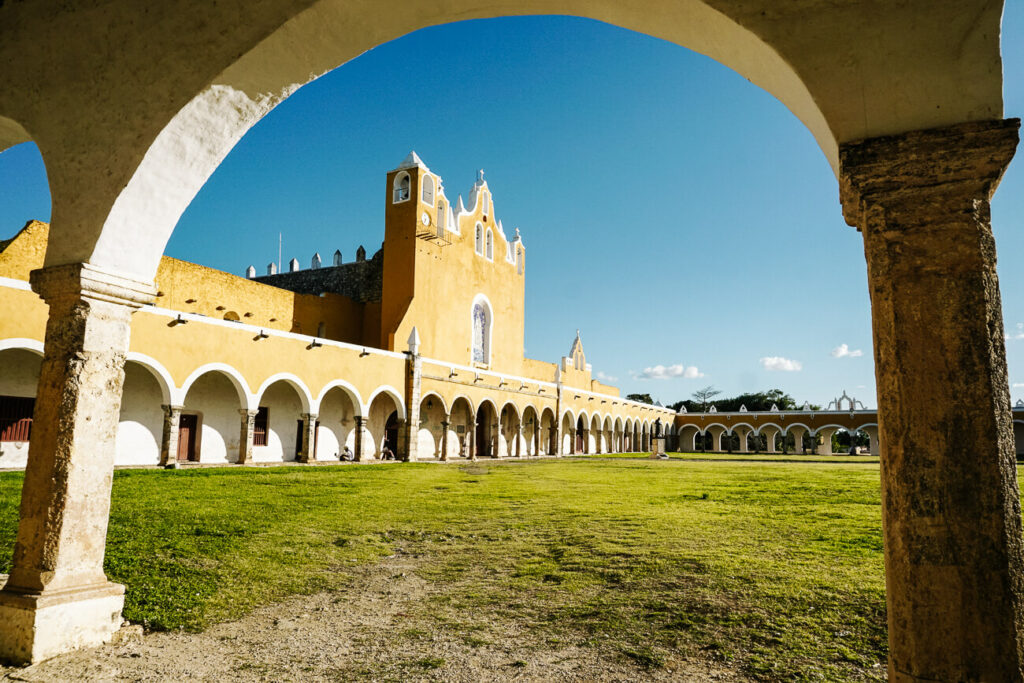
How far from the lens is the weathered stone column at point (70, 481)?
3.35 metres

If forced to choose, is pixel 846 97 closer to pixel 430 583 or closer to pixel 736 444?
pixel 430 583

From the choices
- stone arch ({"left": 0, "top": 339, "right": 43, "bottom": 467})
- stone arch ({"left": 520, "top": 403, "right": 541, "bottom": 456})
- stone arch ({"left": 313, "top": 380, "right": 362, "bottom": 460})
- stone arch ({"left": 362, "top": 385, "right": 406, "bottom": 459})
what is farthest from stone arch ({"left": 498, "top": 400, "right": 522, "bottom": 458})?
stone arch ({"left": 0, "top": 339, "right": 43, "bottom": 467})

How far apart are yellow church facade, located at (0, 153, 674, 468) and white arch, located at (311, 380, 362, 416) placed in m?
0.05

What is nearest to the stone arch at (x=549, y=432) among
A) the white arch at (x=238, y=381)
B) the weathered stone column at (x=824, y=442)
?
the white arch at (x=238, y=381)

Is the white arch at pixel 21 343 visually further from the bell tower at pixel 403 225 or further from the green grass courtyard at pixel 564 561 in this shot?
the bell tower at pixel 403 225

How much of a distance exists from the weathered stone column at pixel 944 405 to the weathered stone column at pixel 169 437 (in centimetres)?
1521

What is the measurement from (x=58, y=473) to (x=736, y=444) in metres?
55.5

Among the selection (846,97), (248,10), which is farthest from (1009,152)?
(248,10)

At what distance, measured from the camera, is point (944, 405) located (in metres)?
2.21

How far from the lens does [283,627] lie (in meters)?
3.97

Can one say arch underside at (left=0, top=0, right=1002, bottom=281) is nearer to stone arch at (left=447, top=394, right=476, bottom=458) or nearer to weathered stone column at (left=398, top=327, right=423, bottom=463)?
weathered stone column at (left=398, top=327, right=423, bottom=463)

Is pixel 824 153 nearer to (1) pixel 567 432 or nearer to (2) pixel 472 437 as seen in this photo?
(2) pixel 472 437

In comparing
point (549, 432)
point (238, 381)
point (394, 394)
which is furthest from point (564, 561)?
point (549, 432)

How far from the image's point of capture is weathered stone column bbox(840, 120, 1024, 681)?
6.95 feet
